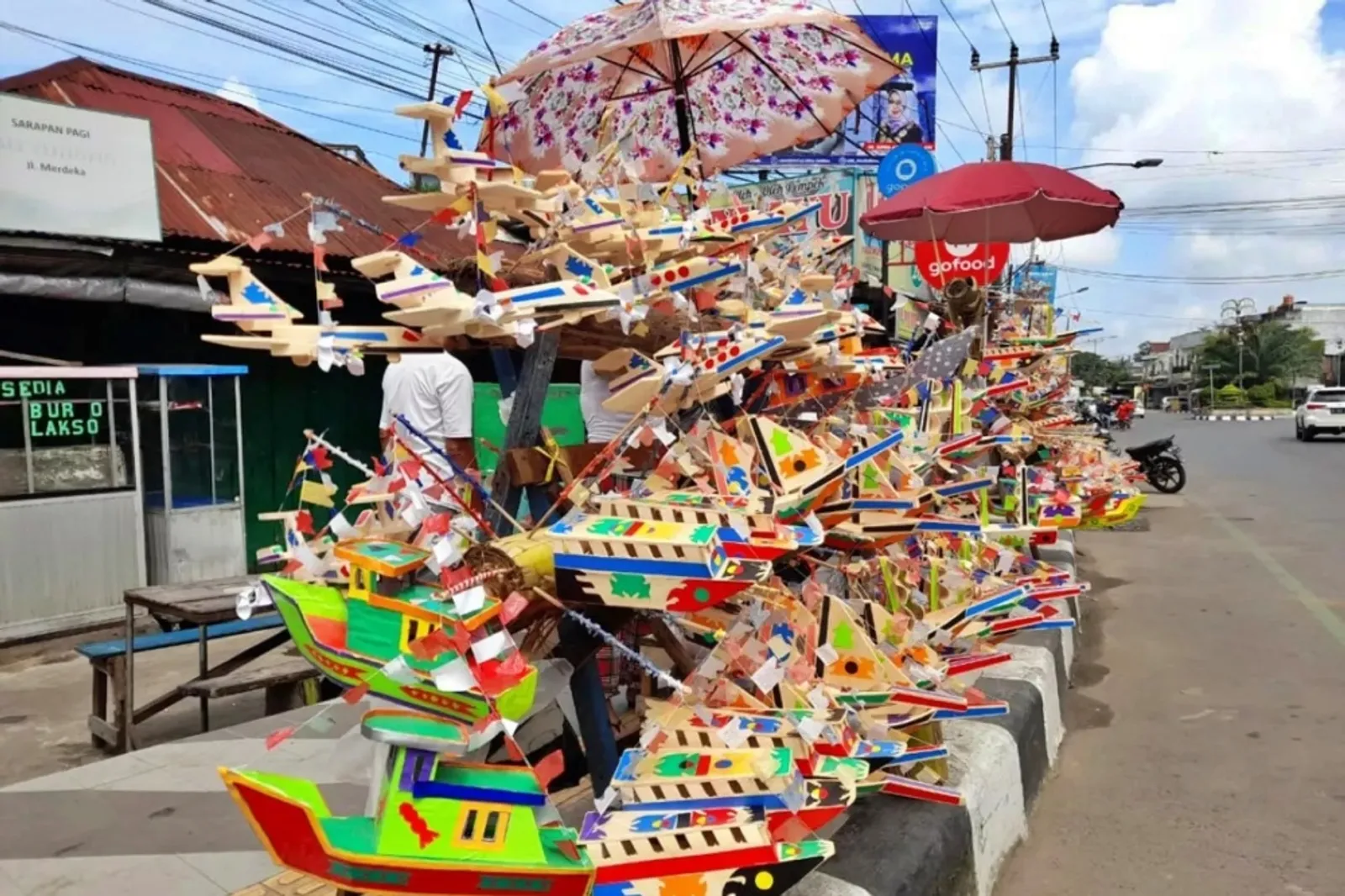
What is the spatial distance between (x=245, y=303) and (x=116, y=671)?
281 centimetres

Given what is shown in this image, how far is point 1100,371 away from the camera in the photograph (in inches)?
3091

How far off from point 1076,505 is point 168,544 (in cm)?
606

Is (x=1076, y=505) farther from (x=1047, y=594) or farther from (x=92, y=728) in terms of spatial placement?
(x=92, y=728)

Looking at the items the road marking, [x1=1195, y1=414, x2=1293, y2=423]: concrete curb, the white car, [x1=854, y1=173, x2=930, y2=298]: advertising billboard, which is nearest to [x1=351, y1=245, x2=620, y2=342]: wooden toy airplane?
the road marking

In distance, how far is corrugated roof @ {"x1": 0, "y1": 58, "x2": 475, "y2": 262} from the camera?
7055 millimetres

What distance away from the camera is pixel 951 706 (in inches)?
107

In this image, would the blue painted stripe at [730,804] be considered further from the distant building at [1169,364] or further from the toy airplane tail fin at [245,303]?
the distant building at [1169,364]

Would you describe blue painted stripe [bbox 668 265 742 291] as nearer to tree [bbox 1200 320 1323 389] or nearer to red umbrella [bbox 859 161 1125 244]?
red umbrella [bbox 859 161 1125 244]

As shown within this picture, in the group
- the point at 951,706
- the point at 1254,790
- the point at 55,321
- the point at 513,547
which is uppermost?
the point at 55,321

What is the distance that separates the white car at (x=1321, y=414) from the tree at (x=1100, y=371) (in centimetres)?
3944

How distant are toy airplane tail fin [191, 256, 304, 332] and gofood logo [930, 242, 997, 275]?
7.68m

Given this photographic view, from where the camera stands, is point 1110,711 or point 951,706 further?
point 1110,711

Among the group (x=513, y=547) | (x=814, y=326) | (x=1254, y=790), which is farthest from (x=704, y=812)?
(x=1254, y=790)

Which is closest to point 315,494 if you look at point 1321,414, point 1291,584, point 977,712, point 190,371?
point 977,712
